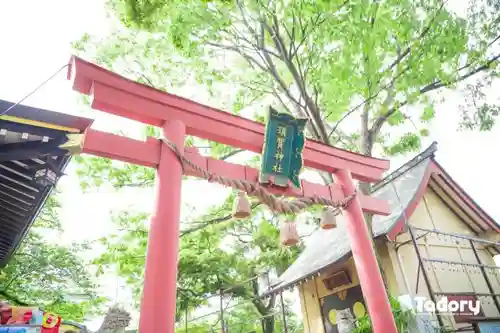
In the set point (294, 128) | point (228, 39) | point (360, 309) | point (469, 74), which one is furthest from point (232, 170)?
point (469, 74)

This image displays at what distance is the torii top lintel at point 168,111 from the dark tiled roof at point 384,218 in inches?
109

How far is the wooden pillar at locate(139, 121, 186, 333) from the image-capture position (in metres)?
3.61

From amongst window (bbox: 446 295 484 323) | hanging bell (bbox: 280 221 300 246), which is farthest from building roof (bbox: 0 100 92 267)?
window (bbox: 446 295 484 323)

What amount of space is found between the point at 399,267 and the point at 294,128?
5045 millimetres

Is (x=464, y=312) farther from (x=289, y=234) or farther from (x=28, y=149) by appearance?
(x=28, y=149)

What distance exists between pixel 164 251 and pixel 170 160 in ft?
4.26

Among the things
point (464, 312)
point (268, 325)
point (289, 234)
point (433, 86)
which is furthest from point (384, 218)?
point (268, 325)

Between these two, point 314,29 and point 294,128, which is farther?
point 314,29

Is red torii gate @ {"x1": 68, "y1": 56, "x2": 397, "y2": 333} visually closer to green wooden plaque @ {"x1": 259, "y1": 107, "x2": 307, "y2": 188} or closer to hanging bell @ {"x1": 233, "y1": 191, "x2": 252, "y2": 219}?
green wooden plaque @ {"x1": 259, "y1": 107, "x2": 307, "y2": 188}

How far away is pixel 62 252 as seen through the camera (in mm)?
12234

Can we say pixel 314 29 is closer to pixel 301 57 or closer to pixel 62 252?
pixel 301 57

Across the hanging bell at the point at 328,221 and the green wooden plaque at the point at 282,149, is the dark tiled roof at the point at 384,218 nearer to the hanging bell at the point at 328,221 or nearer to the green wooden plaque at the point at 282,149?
the hanging bell at the point at 328,221

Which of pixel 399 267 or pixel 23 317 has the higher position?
pixel 399 267

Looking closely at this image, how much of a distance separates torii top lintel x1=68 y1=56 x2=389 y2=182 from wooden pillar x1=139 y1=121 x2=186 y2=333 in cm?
46
